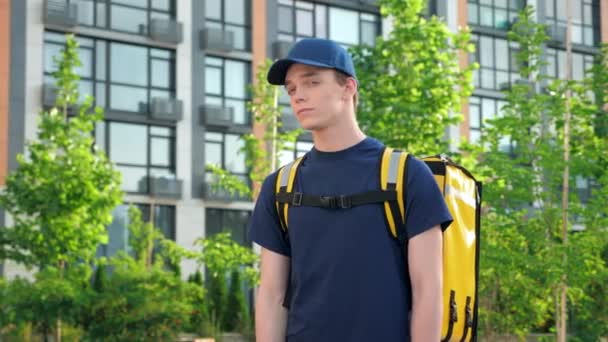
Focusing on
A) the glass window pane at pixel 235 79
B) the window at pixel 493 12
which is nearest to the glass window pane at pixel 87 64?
the glass window pane at pixel 235 79

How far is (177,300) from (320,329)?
2327 cm

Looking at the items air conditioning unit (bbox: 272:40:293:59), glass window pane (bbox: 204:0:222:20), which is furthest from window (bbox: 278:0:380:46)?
glass window pane (bbox: 204:0:222:20)

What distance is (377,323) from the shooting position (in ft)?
10.9

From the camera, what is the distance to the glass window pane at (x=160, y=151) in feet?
123

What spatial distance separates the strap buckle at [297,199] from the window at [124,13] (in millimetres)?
33497

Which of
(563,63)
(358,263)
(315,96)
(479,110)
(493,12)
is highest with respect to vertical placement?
(493,12)

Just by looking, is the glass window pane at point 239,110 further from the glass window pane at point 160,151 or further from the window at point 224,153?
the glass window pane at point 160,151

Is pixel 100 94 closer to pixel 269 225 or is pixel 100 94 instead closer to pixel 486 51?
pixel 486 51

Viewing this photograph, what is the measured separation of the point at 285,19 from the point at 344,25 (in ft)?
8.80

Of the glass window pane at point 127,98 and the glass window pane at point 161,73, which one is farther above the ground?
the glass window pane at point 161,73

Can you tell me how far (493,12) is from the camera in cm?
4719

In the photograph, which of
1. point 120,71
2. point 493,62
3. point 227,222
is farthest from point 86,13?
point 493,62

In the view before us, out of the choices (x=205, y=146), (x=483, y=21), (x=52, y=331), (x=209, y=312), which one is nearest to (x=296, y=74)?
(x=52, y=331)

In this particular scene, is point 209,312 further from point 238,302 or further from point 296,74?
point 296,74
